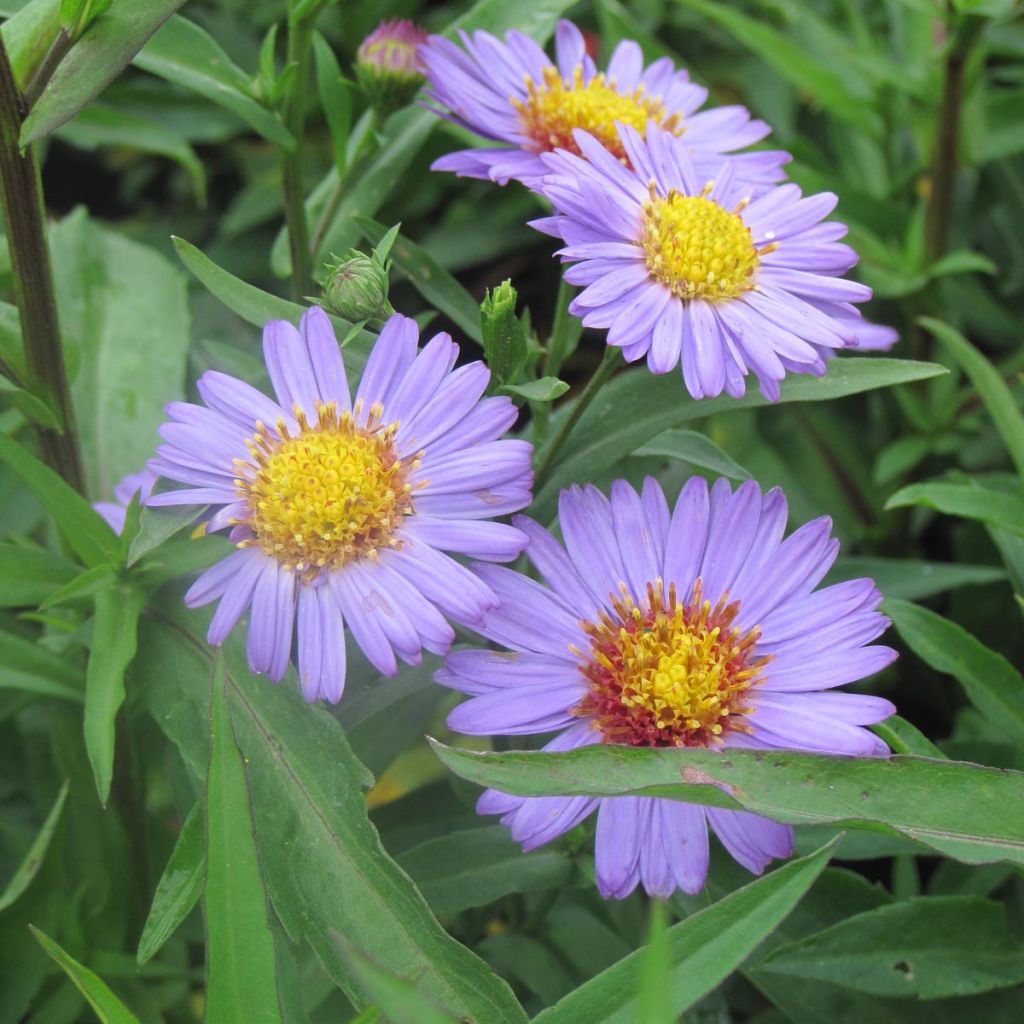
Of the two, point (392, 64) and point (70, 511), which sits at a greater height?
point (392, 64)

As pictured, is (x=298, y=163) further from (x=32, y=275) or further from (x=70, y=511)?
(x=70, y=511)

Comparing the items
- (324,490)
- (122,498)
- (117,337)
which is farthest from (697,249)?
(117,337)

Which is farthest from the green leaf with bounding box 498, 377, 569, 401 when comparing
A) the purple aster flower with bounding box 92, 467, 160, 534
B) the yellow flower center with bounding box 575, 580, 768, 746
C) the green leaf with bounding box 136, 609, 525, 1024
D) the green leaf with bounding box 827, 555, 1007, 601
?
the green leaf with bounding box 827, 555, 1007, 601

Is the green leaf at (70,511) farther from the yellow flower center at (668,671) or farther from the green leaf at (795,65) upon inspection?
the green leaf at (795,65)

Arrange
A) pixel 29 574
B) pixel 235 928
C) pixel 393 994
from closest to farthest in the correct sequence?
pixel 393 994 < pixel 235 928 < pixel 29 574

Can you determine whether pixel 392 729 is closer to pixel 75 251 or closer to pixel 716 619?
pixel 716 619

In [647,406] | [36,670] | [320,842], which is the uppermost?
[647,406]

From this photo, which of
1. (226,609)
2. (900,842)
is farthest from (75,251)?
(900,842)
